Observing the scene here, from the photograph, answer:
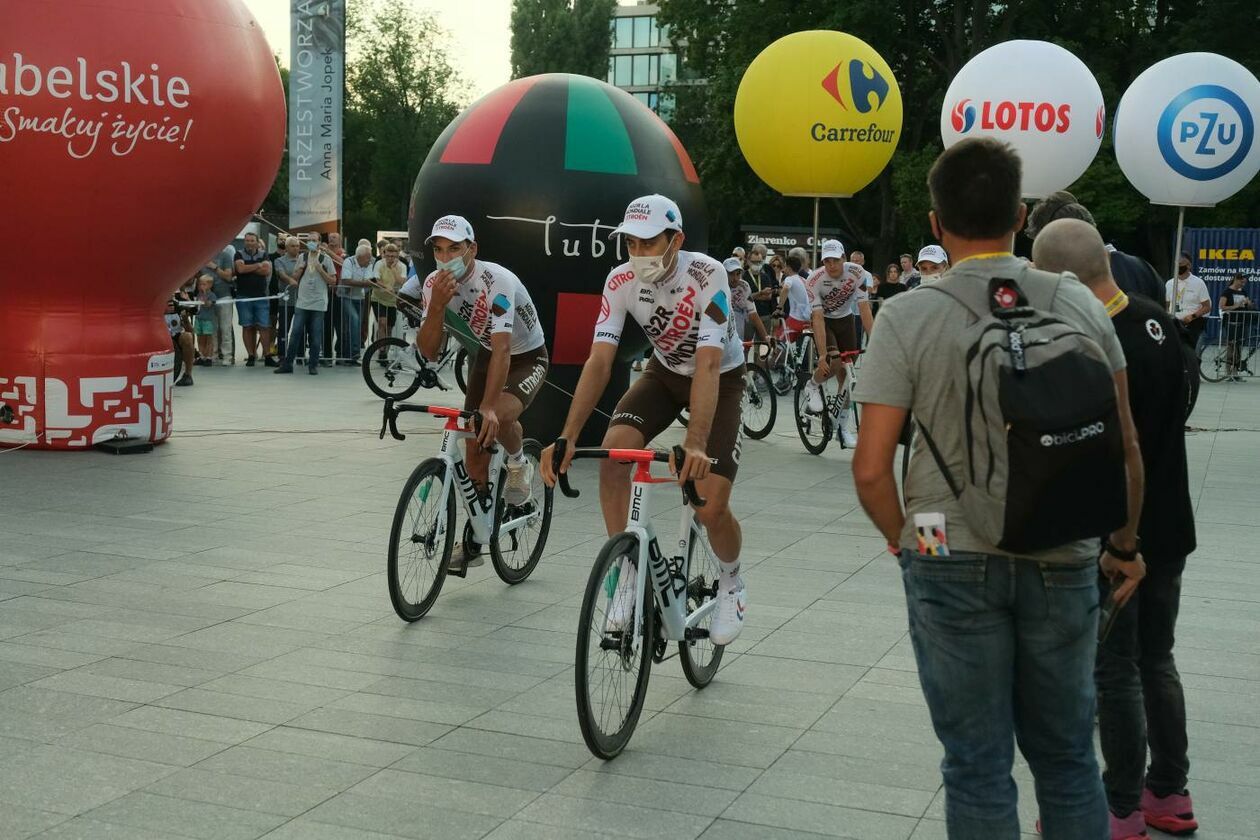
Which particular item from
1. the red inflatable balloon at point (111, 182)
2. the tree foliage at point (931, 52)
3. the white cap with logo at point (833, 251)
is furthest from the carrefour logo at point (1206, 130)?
the tree foliage at point (931, 52)

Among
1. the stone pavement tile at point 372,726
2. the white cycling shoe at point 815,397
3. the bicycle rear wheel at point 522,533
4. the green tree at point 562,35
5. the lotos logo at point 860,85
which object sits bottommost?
the stone pavement tile at point 372,726

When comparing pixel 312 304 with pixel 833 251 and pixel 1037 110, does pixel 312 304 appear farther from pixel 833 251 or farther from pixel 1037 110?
pixel 1037 110

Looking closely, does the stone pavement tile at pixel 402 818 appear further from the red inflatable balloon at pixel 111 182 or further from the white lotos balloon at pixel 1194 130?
the white lotos balloon at pixel 1194 130

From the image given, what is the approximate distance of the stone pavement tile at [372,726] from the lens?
5353 mm

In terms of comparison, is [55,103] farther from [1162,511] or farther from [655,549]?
[1162,511]

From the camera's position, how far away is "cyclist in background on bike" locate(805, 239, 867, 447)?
44.8 ft

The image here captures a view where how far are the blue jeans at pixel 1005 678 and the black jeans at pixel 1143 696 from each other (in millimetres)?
998

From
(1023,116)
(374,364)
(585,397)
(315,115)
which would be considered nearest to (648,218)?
(585,397)

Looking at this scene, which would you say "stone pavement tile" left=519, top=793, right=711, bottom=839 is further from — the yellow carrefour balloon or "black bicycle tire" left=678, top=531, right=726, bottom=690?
the yellow carrefour balloon

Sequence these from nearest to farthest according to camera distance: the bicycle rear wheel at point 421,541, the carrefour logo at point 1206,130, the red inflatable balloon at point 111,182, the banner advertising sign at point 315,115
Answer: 1. the bicycle rear wheel at point 421,541
2. the red inflatable balloon at point 111,182
3. the carrefour logo at point 1206,130
4. the banner advertising sign at point 315,115

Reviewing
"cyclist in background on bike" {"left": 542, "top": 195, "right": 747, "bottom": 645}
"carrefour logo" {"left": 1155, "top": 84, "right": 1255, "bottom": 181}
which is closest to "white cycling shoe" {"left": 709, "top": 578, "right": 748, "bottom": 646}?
"cyclist in background on bike" {"left": 542, "top": 195, "right": 747, "bottom": 645}

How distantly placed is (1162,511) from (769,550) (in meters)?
4.77

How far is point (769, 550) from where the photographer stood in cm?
910

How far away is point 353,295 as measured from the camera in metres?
22.9
